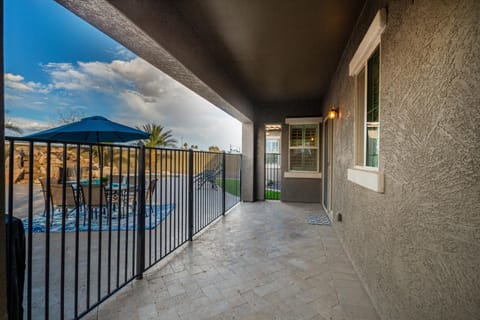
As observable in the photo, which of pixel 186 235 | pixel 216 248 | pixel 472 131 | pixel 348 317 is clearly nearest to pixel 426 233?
pixel 472 131

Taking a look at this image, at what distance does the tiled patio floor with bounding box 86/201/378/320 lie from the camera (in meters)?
1.87


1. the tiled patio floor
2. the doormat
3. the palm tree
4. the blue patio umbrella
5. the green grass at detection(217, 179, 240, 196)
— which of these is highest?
the palm tree

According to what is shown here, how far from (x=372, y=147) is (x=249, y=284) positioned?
191 centimetres

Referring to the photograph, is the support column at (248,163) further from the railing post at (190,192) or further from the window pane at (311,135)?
the railing post at (190,192)

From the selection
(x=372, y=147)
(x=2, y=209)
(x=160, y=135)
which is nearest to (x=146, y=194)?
(x=2, y=209)

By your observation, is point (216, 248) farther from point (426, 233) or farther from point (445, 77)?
point (445, 77)

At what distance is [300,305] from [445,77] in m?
1.92

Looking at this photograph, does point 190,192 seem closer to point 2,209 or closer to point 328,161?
point 2,209

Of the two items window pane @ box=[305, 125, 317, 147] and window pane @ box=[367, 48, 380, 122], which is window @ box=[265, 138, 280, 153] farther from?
window pane @ box=[367, 48, 380, 122]

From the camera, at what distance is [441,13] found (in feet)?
3.54

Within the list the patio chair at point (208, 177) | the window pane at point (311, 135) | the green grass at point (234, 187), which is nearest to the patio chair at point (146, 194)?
the patio chair at point (208, 177)

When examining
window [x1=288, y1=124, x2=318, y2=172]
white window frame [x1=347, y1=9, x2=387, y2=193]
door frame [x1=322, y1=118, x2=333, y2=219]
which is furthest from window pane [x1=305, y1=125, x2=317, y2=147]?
white window frame [x1=347, y1=9, x2=387, y2=193]

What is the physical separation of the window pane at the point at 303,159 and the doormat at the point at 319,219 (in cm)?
170

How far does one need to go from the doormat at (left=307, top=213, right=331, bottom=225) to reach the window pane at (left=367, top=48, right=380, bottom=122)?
2.57 meters
